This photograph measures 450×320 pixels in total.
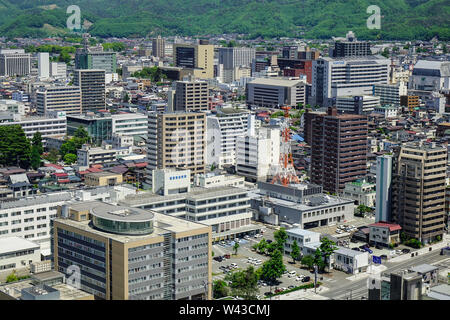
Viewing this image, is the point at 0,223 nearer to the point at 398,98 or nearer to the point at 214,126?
the point at 214,126

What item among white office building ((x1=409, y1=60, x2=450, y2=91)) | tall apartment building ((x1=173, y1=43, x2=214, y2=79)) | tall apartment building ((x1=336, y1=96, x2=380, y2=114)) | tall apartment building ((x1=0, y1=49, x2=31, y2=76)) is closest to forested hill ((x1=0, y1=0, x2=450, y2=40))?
white office building ((x1=409, y1=60, x2=450, y2=91))

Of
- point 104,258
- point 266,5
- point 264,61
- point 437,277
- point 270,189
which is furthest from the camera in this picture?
point 266,5

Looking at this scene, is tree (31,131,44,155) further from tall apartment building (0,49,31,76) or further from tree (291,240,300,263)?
tall apartment building (0,49,31,76)

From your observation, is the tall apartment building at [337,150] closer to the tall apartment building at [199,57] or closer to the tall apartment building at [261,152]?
the tall apartment building at [261,152]

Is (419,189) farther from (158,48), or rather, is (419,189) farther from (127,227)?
(158,48)

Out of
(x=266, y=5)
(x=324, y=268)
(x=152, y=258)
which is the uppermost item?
(x=266, y=5)

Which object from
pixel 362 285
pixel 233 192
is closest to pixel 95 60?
pixel 233 192

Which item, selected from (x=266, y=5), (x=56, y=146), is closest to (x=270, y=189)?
(x=56, y=146)
